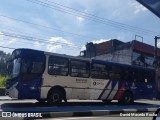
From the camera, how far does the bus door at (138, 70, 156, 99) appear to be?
2212cm

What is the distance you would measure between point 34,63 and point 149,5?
36.6 ft

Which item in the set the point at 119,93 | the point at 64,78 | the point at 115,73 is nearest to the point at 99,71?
the point at 115,73

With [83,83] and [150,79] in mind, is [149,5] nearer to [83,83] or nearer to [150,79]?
[83,83]

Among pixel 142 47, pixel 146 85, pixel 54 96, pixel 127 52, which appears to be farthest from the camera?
pixel 142 47

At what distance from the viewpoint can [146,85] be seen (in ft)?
74.2

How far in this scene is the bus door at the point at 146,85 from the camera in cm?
2212

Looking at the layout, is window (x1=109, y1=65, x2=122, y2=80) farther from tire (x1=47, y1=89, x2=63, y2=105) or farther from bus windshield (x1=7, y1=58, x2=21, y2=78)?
bus windshield (x1=7, y1=58, x2=21, y2=78)

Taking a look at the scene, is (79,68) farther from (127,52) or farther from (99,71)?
(127,52)

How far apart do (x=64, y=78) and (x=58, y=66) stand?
762 millimetres

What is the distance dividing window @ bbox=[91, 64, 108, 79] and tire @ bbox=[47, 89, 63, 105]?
2.97 meters

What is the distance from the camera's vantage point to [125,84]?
Result: 2048 centimetres

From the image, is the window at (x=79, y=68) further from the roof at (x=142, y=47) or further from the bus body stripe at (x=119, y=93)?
the roof at (x=142, y=47)

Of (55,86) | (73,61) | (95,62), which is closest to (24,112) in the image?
(55,86)

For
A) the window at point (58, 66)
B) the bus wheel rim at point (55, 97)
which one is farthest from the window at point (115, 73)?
the bus wheel rim at point (55, 97)
